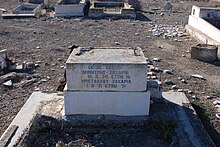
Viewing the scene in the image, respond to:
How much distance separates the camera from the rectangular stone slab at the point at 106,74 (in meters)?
6.34

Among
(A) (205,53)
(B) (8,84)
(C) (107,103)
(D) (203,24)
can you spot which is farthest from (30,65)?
(D) (203,24)

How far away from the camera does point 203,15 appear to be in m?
15.5

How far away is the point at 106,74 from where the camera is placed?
641 cm

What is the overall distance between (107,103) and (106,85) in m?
0.40

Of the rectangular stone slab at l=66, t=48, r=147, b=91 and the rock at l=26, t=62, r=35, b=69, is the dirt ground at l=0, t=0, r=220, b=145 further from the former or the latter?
the rectangular stone slab at l=66, t=48, r=147, b=91

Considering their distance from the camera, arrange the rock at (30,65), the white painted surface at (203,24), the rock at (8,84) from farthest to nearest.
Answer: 1. the white painted surface at (203,24)
2. the rock at (30,65)
3. the rock at (8,84)

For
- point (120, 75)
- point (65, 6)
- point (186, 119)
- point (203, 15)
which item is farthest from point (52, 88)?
point (65, 6)

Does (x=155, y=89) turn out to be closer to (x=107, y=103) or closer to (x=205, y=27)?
(x=107, y=103)

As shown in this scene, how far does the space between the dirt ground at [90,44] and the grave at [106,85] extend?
172 centimetres

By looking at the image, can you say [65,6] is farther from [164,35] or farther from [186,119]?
[186,119]

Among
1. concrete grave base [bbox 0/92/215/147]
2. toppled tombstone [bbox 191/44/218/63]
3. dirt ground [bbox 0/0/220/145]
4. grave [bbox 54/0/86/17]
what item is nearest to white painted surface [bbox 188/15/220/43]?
dirt ground [bbox 0/0/220/145]

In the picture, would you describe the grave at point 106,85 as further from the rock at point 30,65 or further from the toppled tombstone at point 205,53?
the toppled tombstone at point 205,53

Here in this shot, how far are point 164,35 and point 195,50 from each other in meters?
3.53

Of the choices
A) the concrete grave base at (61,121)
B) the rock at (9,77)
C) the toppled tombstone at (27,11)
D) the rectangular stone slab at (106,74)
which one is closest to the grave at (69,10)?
the toppled tombstone at (27,11)
